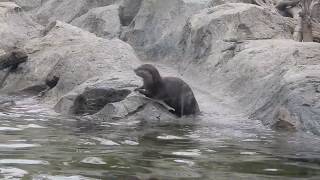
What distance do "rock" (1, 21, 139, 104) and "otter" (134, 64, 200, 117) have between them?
0.88 m

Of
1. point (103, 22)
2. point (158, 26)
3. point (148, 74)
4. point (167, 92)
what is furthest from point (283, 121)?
point (103, 22)

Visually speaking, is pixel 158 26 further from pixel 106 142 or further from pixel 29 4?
pixel 106 142

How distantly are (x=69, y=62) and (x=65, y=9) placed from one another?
8.62 meters

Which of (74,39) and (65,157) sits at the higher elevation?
(74,39)

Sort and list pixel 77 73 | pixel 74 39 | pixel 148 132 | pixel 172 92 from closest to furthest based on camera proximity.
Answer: pixel 148 132, pixel 172 92, pixel 77 73, pixel 74 39

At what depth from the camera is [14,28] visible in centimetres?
1556

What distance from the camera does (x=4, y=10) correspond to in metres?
15.8

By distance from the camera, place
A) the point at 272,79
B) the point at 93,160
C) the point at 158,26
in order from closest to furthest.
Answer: the point at 93,160, the point at 272,79, the point at 158,26

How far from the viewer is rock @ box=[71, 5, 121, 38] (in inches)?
701

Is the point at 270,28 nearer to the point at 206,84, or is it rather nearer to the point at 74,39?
the point at 206,84

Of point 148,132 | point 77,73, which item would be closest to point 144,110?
point 148,132

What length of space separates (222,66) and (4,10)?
6227 mm

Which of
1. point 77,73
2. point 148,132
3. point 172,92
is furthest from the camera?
point 77,73

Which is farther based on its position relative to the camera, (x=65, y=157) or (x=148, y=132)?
(x=148, y=132)
